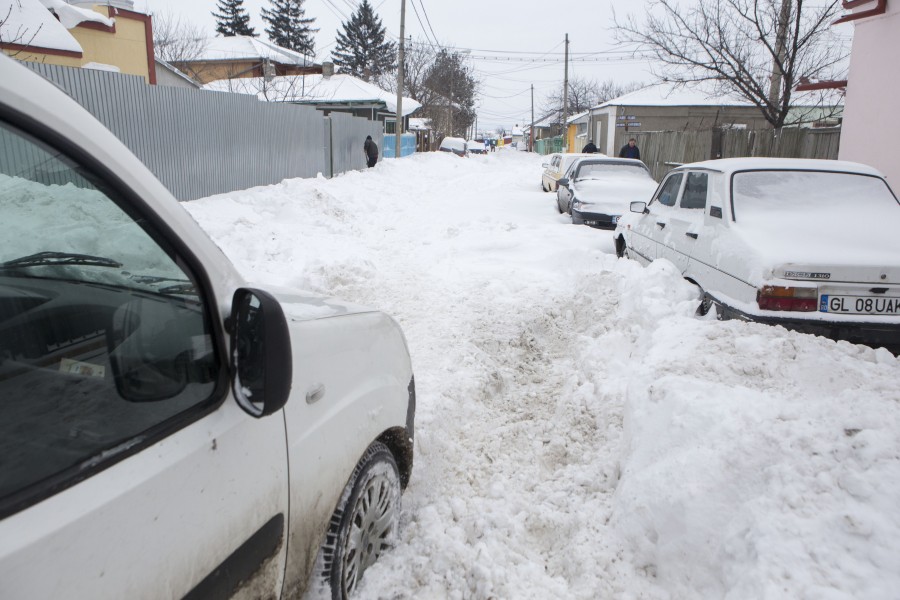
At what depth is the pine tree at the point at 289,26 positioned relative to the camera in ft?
212

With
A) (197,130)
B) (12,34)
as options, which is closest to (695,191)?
(197,130)

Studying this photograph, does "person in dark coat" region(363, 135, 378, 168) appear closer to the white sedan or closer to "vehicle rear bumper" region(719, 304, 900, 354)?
"vehicle rear bumper" region(719, 304, 900, 354)

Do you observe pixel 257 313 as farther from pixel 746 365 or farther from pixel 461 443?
pixel 746 365

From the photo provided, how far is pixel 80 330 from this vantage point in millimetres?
1780

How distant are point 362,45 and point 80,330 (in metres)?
77.2

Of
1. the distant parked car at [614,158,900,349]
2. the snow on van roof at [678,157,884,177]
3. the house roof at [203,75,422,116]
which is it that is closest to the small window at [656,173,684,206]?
the distant parked car at [614,158,900,349]

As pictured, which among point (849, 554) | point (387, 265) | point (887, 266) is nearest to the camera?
point (849, 554)

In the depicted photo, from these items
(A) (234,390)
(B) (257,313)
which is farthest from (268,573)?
(B) (257,313)

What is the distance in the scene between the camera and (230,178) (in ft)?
44.9

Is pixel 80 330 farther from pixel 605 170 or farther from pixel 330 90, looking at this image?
pixel 330 90

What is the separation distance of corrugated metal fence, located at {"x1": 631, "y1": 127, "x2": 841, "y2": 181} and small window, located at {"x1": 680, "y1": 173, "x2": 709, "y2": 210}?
8589 mm

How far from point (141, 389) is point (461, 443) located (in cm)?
285

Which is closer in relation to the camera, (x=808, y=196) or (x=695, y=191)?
(x=808, y=196)

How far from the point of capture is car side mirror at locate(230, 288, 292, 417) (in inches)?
60.4
